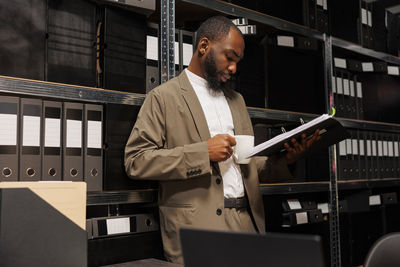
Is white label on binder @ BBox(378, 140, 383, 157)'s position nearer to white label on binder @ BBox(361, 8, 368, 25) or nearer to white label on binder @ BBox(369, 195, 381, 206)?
white label on binder @ BBox(369, 195, 381, 206)

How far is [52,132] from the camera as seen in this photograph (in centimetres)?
156

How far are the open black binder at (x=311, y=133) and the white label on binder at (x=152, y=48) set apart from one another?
2.13 ft

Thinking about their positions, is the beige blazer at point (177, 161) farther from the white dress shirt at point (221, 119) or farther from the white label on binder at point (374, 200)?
the white label on binder at point (374, 200)

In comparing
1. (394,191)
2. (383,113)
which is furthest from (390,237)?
(394,191)

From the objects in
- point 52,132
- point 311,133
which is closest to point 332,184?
point 311,133

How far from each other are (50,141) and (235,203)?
75 centimetres

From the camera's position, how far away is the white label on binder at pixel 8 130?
4.72 ft

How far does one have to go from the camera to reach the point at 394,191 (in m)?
3.42

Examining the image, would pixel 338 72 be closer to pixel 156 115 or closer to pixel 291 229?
pixel 291 229

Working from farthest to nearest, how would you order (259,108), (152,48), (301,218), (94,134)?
(301,218)
(259,108)
(152,48)
(94,134)

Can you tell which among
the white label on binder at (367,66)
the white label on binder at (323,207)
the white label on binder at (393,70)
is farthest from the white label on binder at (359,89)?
the white label on binder at (323,207)

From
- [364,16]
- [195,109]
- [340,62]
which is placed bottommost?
[195,109]

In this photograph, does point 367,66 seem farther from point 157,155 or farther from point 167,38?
point 157,155

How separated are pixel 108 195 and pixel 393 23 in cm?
278
